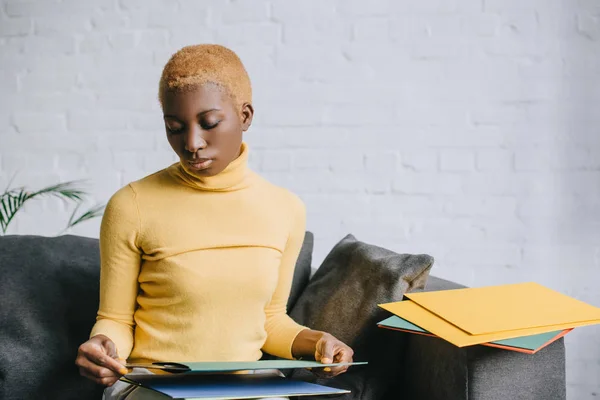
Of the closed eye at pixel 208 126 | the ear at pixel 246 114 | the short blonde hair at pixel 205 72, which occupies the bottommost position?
the closed eye at pixel 208 126

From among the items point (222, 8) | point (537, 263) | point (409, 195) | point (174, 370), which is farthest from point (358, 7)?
point (174, 370)

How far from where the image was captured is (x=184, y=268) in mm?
1333

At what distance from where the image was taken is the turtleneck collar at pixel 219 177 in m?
1.38

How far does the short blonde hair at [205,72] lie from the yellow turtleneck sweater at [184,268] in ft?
0.50

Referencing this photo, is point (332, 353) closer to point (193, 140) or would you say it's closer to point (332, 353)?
point (332, 353)

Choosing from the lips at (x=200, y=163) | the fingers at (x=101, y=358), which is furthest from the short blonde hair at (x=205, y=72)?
the fingers at (x=101, y=358)

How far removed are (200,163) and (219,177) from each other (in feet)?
0.31

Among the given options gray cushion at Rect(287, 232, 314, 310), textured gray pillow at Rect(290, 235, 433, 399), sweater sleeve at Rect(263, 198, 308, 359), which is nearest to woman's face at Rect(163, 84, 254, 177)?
sweater sleeve at Rect(263, 198, 308, 359)

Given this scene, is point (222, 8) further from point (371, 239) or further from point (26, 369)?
point (26, 369)

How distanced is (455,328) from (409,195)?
125 cm

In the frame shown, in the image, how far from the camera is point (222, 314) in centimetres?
137

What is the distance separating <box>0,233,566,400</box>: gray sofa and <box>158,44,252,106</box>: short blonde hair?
2.16 ft

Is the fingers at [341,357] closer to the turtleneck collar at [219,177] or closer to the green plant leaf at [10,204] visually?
the turtleneck collar at [219,177]

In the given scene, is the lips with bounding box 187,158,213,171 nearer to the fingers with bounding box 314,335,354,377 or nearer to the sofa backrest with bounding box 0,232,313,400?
the fingers with bounding box 314,335,354,377
